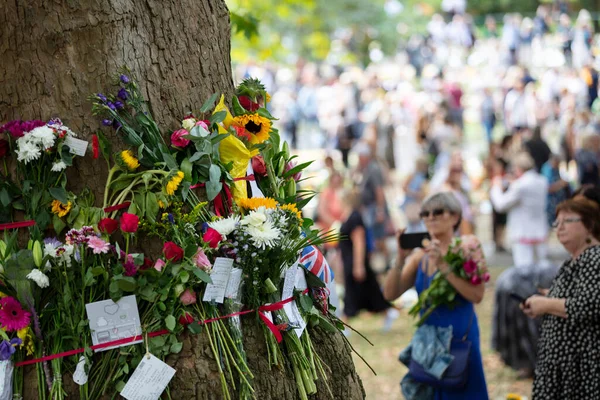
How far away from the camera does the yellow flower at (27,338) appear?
10.9ft

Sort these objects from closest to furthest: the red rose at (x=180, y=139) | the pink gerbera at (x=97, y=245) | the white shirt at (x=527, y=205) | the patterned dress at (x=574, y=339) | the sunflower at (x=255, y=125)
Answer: the pink gerbera at (x=97, y=245)
the red rose at (x=180, y=139)
the sunflower at (x=255, y=125)
the patterned dress at (x=574, y=339)
the white shirt at (x=527, y=205)

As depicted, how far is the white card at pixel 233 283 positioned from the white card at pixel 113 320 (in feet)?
1.20

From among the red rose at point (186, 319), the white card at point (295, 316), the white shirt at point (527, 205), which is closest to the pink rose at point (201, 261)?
the red rose at point (186, 319)

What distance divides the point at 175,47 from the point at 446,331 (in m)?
2.44

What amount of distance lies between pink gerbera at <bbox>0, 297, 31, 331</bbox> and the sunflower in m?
1.14

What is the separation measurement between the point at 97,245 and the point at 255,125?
87 cm

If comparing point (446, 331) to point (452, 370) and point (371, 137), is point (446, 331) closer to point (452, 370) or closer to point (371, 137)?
point (452, 370)

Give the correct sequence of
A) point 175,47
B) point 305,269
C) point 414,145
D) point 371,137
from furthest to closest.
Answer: point 414,145, point 371,137, point 305,269, point 175,47

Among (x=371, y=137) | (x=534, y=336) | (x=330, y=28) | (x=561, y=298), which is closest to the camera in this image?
(x=561, y=298)

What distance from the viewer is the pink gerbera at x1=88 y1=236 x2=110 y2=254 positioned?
10.7 ft

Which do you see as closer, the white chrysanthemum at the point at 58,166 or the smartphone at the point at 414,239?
the white chrysanthemum at the point at 58,166

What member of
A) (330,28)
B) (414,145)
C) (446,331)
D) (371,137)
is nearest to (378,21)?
(330,28)

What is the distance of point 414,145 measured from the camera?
19.0m

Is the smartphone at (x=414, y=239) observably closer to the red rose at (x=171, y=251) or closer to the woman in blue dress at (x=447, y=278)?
the woman in blue dress at (x=447, y=278)
